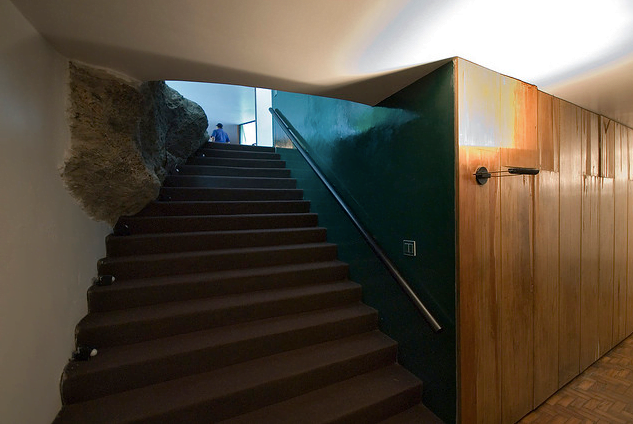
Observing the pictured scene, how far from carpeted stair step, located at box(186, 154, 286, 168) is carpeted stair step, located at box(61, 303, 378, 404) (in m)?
2.66

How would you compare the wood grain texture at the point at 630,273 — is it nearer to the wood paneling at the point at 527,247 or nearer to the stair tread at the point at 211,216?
the wood paneling at the point at 527,247

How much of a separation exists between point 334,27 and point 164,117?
2.48 m

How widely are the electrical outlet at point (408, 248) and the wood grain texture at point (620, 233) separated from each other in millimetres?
2575

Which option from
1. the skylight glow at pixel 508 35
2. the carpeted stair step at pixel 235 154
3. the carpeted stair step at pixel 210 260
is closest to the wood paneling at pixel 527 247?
the skylight glow at pixel 508 35

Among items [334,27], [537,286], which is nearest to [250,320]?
[334,27]

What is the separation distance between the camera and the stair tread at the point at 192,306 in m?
1.77

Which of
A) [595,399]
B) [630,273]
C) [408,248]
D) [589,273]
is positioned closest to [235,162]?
[408,248]

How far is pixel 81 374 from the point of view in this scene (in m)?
1.46

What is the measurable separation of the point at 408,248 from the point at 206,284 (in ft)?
5.28

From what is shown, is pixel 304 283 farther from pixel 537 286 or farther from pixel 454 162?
pixel 537 286

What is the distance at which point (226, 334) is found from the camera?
6.19 feet

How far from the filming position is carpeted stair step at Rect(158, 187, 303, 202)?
9.96 ft

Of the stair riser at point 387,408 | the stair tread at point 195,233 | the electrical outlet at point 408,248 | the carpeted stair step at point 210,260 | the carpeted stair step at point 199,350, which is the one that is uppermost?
the stair tread at point 195,233

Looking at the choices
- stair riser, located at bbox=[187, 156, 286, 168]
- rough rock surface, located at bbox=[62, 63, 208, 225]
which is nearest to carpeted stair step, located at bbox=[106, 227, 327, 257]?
rough rock surface, located at bbox=[62, 63, 208, 225]
